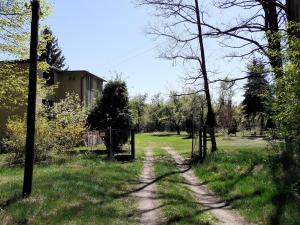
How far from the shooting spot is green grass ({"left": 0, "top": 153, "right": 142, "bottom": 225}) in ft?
30.7

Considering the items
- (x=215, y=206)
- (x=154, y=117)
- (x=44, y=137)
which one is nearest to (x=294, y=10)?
(x=215, y=206)

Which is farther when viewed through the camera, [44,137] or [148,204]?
[44,137]

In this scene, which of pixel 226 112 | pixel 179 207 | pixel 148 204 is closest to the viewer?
pixel 179 207

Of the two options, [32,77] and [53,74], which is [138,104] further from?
[32,77]

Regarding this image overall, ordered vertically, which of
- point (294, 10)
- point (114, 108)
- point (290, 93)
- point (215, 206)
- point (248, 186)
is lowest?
point (215, 206)

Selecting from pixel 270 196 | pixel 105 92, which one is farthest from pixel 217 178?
pixel 105 92

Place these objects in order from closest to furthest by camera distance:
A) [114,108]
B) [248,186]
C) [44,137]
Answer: [248,186] → [44,137] → [114,108]

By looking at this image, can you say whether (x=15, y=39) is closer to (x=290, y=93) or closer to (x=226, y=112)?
(x=290, y=93)

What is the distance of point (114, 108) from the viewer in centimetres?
3609

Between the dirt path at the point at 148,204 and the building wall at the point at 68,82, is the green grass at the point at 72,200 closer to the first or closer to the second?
the dirt path at the point at 148,204

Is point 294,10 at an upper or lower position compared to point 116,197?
upper

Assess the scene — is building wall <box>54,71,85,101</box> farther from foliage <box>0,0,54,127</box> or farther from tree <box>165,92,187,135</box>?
tree <box>165,92,187,135</box>

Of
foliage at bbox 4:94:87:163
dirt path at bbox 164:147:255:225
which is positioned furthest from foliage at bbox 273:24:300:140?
foliage at bbox 4:94:87:163

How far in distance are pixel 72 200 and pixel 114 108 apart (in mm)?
24971
